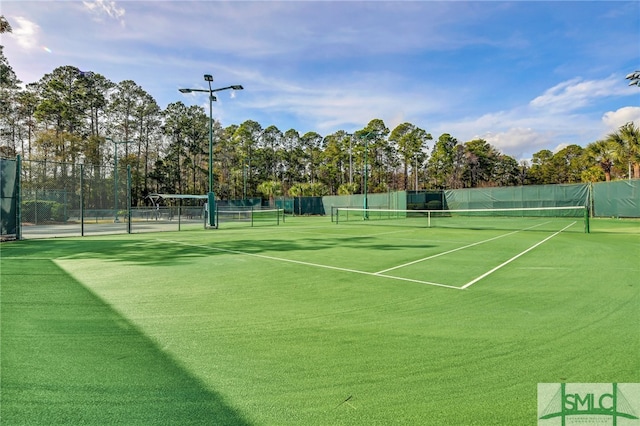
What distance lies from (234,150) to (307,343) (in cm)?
7524

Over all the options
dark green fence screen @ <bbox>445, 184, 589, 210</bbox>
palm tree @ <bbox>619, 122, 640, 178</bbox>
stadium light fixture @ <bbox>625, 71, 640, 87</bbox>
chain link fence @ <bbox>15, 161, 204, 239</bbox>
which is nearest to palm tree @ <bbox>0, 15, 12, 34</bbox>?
chain link fence @ <bbox>15, 161, 204, 239</bbox>

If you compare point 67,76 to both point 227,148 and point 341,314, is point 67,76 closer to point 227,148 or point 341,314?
point 227,148

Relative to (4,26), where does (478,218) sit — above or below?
below

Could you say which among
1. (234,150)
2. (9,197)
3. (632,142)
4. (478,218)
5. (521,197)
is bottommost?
(478,218)

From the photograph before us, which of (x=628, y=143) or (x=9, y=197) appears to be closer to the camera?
(x=9, y=197)

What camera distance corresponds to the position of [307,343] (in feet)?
11.2

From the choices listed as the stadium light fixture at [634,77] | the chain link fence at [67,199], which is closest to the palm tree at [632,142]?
the stadium light fixture at [634,77]

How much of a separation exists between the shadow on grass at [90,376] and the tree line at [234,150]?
3596cm

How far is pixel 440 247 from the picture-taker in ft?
35.9

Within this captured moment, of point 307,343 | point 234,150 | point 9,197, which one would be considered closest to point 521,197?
point 307,343

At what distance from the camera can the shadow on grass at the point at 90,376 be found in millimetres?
2230

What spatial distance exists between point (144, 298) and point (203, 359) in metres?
2.56

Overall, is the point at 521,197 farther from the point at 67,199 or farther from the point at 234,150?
the point at 234,150

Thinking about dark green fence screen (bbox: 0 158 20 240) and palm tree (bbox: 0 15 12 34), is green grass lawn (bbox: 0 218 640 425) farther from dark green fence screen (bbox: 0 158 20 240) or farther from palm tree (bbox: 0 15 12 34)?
palm tree (bbox: 0 15 12 34)
